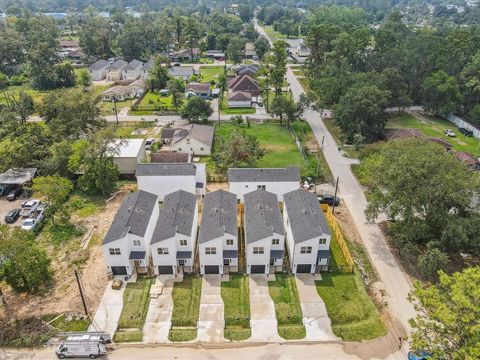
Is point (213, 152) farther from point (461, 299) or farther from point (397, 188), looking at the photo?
point (461, 299)

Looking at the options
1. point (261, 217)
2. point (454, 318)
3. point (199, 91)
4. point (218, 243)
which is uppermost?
point (454, 318)

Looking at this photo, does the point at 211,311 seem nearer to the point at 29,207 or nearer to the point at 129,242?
the point at 129,242

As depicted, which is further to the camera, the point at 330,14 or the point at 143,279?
the point at 330,14

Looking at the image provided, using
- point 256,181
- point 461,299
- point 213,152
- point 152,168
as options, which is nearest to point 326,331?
point 461,299

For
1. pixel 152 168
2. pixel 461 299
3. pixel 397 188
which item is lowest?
pixel 152 168

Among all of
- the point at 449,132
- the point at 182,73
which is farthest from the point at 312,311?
the point at 182,73

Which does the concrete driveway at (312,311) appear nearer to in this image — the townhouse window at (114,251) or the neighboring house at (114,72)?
the townhouse window at (114,251)

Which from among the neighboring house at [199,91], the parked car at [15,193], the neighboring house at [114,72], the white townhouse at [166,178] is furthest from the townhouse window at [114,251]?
the neighboring house at [114,72]
